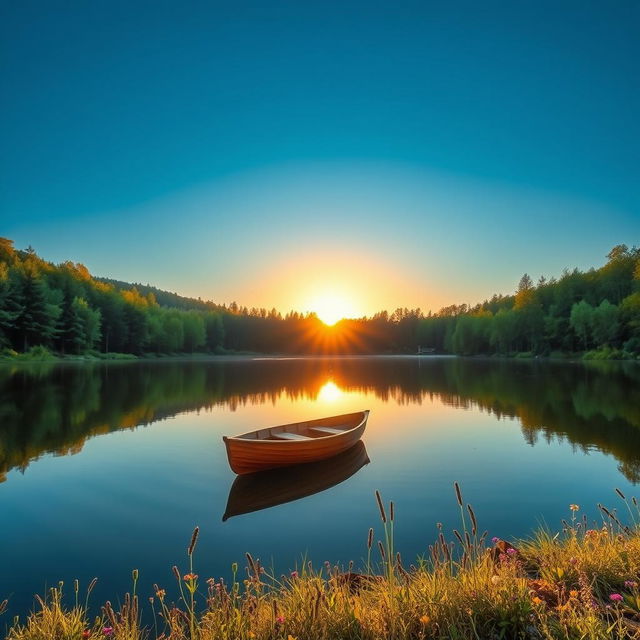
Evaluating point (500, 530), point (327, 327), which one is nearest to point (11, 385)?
point (500, 530)

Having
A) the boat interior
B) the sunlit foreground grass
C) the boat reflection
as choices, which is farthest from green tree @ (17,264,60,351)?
the sunlit foreground grass

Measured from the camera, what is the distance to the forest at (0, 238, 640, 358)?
6944 centimetres

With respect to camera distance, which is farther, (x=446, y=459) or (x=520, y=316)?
(x=520, y=316)

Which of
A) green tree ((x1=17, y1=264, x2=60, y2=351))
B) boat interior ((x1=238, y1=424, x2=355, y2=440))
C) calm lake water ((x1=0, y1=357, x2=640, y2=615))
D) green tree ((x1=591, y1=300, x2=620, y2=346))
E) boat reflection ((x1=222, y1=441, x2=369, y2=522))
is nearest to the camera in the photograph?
calm lake water ((x1=0, y1=357, x2=640, y2=615))

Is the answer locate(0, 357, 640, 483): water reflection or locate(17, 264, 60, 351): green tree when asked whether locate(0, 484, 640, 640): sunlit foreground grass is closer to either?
locate(0, 357, 640, 483): water reflection

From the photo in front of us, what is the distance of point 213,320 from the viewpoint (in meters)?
135

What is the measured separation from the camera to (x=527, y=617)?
3.92 m

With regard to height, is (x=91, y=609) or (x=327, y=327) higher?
(x=327, y=327)

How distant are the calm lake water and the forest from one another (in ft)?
169

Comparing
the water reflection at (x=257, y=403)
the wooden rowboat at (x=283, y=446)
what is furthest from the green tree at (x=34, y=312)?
the wooden rowboat at (x=283, y=446)

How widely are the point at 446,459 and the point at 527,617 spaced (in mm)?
11890

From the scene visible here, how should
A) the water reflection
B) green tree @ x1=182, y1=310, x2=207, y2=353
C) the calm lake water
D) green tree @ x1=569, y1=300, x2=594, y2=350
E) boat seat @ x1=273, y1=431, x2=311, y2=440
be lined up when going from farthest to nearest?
green tree @ x1=182, y1=310, x2=207, y2=353 → green tree @ x1=569, y1=300, x2=594, y2=350 → the water reflection → boat seat @ x1=273, y1=431, x2=311, y2=440 → the calm lake water

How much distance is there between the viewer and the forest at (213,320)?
6944 centimetres

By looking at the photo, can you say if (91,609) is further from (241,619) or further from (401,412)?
(401,412)
